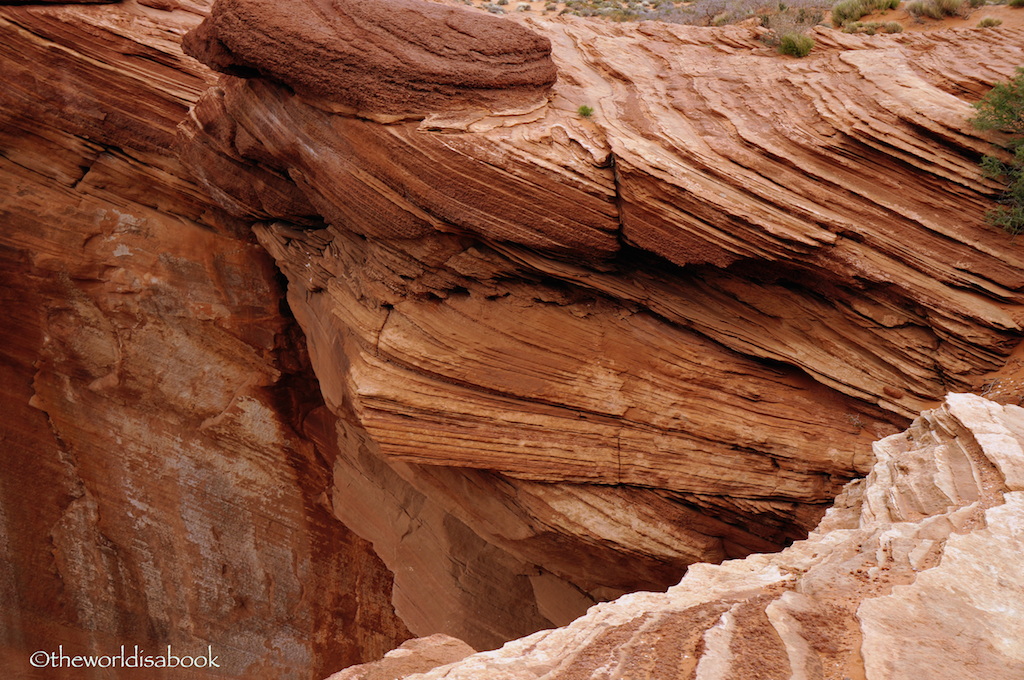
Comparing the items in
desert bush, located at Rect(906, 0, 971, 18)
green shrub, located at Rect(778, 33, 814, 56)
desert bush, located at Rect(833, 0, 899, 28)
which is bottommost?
green shrub, located at Rect(778, 33, 814, 56)

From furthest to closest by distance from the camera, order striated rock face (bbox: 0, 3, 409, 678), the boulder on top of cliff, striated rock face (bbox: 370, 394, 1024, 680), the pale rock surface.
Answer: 1. striated rock face (bbox: 0, 3, 409, 678)
2. the boulder on top of cliff
3. the pale rock surface
4. striated rock face (bbox: 370, 394, 1024, 680)

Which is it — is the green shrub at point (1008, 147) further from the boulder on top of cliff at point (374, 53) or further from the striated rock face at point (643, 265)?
the boulder on top of cliff at point (374, 53)

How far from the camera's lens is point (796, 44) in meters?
11.4

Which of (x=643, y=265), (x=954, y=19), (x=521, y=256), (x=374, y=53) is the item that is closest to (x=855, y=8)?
(x=954, y=19)

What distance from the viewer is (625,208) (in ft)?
29.4

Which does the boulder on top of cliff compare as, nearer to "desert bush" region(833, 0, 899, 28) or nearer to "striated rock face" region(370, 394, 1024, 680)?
"striated rock face" region(370, 394, 1024, 680)

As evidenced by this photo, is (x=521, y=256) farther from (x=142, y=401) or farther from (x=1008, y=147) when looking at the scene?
(x=142, y=401)

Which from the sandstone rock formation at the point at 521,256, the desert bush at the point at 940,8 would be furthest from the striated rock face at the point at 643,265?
the desert bush at the point at 940,8

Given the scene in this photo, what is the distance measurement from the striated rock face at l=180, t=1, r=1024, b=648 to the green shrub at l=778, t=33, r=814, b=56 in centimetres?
35

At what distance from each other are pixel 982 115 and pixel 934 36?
3.12 metres

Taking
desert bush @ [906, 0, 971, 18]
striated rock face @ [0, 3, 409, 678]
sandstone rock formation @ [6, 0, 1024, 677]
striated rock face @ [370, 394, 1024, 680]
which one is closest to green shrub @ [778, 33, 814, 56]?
sandstone rock formation @ [6, 0, 1024, 677]

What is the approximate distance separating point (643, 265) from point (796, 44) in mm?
4642

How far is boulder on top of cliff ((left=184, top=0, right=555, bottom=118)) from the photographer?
29.3 feet

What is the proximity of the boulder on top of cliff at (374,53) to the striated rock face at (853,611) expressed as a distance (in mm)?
6297
